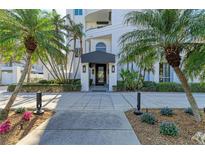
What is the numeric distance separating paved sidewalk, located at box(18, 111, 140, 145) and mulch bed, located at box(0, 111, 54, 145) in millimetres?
309

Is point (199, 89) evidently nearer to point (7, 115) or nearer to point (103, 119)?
point (103, 119)

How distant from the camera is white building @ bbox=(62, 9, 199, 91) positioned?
19.8m

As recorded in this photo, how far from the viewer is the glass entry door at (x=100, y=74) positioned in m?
25.5

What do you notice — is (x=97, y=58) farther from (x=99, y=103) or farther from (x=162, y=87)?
(x=99, y=103)

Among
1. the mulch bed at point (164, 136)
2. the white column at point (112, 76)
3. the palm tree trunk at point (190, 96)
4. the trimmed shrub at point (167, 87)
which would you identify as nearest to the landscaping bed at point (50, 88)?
the white column at point (112, 76)

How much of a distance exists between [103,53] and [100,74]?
632cm

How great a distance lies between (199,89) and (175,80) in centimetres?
320

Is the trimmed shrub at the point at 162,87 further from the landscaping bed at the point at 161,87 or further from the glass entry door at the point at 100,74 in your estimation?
the glass entry door at the point at 100,74

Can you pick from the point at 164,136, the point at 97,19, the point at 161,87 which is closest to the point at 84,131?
the point at 164,136

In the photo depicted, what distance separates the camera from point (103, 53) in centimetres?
1962

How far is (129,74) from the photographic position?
63.9ft

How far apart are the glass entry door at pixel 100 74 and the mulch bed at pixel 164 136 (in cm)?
1626

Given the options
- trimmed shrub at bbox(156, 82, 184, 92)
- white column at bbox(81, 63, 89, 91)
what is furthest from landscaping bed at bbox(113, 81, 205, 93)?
white column at bbox(81, 63, 89, 91)
